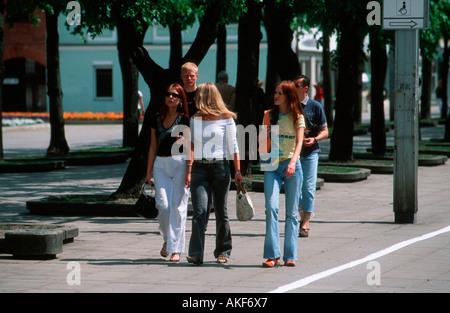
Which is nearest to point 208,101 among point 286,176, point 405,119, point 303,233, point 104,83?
point 286,176

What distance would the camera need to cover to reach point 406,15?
11.6 meters

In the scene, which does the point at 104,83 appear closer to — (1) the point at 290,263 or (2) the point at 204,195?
(2) the point at 204,195

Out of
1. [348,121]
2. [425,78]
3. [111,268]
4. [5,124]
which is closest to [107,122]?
[5,124]

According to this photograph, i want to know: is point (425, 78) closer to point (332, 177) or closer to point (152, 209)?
point (332, 177)

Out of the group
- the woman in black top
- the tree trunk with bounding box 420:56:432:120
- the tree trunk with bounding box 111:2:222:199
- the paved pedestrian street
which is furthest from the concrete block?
the tree trunk with bounding box 420:56:432:120

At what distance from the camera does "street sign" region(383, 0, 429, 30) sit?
456 inches

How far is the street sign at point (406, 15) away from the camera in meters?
11.6

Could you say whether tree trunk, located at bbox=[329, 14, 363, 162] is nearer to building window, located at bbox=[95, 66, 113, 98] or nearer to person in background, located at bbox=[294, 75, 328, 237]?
person in background, located at bbox=[294, 75, 328, 237]

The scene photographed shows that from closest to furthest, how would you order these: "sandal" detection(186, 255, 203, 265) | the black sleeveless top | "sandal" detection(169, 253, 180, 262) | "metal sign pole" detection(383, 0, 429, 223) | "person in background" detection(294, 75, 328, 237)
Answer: "sandal" detection(186, 255, 203, 265) → "sandal" detection(169, 253, 180, 262) → the black sleeveless top → "person in background" detection(294, 75, 328, 237) → "metal sign pole" detection(383, 0, 429, 223)

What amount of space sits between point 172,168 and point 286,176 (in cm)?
117

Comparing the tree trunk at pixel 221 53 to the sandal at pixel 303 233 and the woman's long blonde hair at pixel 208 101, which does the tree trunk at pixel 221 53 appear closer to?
the sandal at pixel 303 233

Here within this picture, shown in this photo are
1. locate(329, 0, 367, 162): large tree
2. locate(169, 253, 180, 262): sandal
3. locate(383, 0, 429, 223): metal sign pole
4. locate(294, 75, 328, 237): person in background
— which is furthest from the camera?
locate(329, 0, 367, 162): large tree

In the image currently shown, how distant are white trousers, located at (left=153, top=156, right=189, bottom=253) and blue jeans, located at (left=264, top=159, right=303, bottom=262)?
0.88m

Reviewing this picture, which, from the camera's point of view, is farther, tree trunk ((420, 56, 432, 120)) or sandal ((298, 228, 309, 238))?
tree trunk ((420, 56, 432, 120))
